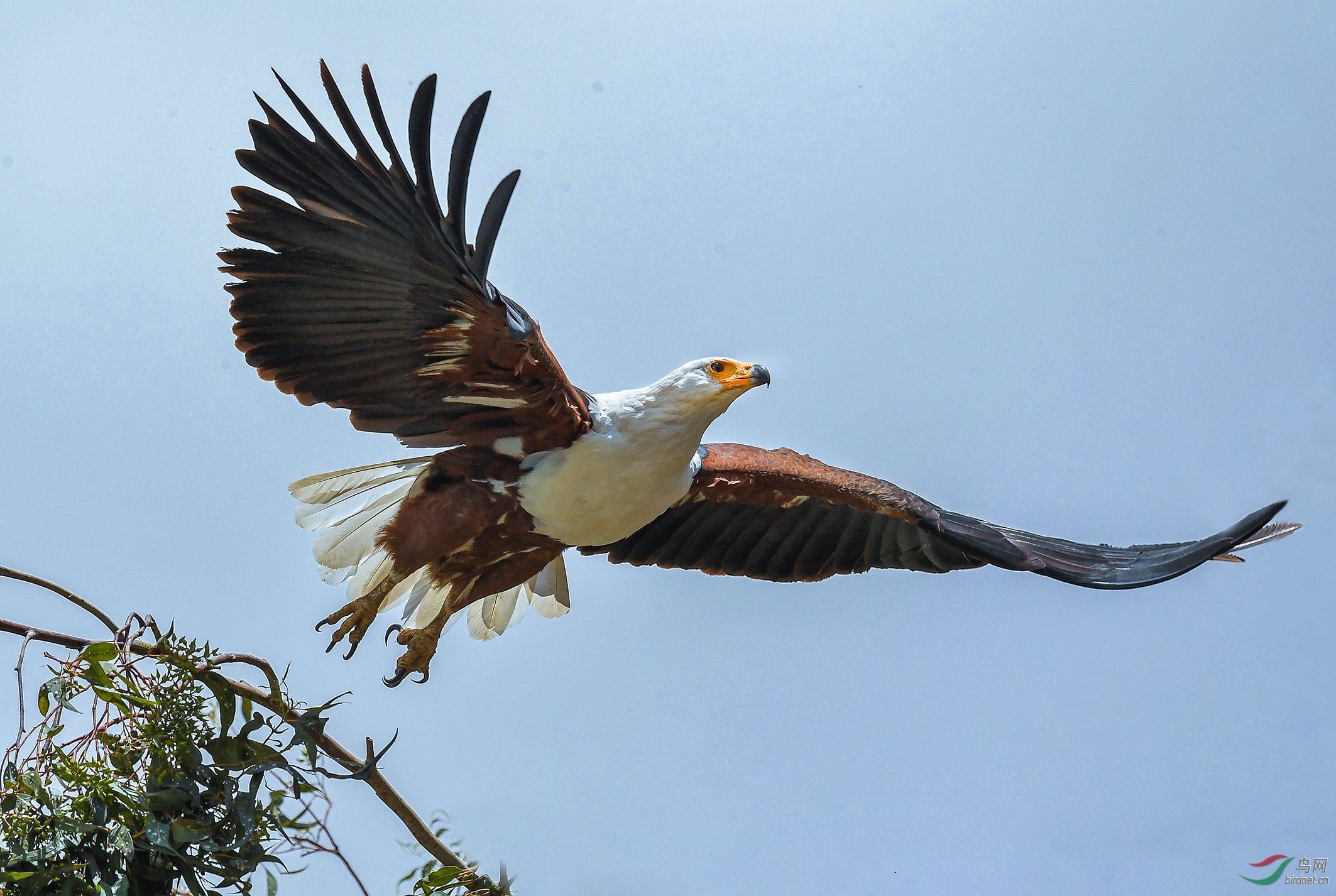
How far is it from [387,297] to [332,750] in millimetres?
1548

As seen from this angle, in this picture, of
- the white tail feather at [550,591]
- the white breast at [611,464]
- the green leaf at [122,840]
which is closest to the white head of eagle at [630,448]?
the white breast at [611,464]

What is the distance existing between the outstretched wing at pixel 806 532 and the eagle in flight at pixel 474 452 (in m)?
0.01

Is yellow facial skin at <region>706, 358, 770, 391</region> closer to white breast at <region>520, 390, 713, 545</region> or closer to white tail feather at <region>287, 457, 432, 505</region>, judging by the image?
white breast at <region>520, 390, 713, 545</region>

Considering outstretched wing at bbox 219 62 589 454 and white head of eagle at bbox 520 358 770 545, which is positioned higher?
outstretched wing at bbox 219 62 589 454

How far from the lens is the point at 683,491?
16.4ft

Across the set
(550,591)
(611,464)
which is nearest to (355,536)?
(550,591)

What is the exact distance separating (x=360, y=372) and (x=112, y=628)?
1.50m

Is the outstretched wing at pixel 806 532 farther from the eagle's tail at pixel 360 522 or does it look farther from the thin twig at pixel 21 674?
the thin twig at pixel 21 674

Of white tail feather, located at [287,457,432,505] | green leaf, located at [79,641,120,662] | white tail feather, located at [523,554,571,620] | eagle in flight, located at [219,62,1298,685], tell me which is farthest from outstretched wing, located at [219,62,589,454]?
green leaf, located at [79,641,120,662]

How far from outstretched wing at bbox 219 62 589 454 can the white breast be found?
95mm

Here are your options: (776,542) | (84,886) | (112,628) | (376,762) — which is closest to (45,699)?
(112,628)

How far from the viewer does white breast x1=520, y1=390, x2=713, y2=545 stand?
15.0ft

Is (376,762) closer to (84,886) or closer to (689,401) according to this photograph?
(84,886)

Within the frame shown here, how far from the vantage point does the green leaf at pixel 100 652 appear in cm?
308
